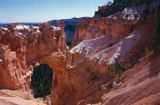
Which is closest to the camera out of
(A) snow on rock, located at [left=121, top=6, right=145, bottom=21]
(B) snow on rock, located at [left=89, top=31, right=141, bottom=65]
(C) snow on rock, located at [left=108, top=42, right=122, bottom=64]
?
(B) snow on rock, located at [left=89, top=31, right=141, bottom=65]

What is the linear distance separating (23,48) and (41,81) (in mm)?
8406

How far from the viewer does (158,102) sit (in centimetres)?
1667

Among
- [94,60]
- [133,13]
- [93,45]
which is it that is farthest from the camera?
[93,45]

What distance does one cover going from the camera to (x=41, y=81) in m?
46.8

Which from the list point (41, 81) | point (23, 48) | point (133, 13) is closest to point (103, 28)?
point (133, 13)

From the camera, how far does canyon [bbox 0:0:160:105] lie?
2422cm

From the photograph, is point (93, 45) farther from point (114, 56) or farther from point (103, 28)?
point (114, 56)

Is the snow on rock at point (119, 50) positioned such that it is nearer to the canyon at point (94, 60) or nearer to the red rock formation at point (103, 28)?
the canyon at point (94, 60)

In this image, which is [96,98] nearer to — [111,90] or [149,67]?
[111,90]

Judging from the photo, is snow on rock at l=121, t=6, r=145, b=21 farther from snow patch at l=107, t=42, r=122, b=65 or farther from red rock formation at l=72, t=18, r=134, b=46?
snow patch at l=107, t=42, r=122, b=65

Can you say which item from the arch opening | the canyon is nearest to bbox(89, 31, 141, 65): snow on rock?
the canyon

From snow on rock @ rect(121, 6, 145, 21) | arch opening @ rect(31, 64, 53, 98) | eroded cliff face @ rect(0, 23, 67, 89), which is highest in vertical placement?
snow on rock @ rect(121, 6, 145, 21)

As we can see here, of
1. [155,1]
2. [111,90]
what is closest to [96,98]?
[111,90]

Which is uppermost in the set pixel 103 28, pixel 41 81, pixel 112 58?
pixel 103 28
